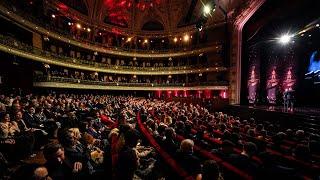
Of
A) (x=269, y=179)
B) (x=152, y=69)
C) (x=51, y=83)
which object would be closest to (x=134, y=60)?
(x=152, y=69)

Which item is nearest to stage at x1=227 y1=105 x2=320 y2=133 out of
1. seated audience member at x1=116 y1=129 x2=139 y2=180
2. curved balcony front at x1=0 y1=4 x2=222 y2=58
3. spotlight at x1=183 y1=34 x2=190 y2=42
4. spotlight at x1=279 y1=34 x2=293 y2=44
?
spotlight at x1=279 y1=34 x2=293 y2=44

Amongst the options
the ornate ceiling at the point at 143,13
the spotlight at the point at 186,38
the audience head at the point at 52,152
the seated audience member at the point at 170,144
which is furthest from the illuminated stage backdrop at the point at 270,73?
the audience head at the point at 52,152

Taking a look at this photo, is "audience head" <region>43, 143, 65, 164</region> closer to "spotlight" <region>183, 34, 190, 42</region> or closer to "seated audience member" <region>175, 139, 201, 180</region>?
"seated audience member" <region>175, 139, 201, 180</region>

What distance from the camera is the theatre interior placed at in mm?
3575

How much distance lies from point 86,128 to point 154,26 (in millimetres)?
34133

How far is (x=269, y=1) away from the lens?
14.2 meters

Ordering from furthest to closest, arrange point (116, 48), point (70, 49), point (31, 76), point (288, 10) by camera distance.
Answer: point (116, 48), point (70, 49), point (31, 76), point (288, 10)

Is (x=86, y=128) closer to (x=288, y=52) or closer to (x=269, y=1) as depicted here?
(x=269, y=1)

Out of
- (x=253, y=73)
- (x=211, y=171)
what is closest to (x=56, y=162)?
(x=211, y=171)

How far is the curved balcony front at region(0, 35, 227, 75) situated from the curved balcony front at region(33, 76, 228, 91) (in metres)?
1.85

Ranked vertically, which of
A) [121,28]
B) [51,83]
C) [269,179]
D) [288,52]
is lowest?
[269,179]

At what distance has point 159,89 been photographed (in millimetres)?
35469

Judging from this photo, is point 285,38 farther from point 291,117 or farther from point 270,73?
point 291,117

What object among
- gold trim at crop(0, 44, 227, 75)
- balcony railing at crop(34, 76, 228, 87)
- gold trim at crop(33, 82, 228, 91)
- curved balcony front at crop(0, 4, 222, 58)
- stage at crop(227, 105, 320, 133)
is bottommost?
stage at crop(227, 105, 320, 133)
